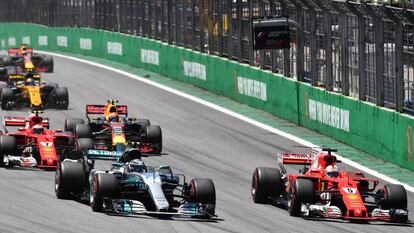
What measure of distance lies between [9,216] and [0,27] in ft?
181

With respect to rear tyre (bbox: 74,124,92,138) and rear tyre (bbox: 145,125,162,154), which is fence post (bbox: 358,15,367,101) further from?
rear tyre (bbox: 74,124,92,138)

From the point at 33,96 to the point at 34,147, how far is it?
12.2 meters

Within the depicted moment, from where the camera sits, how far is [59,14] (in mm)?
68375

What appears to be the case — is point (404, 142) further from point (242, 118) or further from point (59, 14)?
point (59, 14)

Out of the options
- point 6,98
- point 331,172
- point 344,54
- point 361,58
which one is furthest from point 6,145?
point 6,98

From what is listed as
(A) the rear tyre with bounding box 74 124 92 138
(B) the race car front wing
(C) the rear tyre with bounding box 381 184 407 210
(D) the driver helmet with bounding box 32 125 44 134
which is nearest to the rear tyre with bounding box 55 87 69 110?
(A) the rear tyre with bounding box 74 124 92 138

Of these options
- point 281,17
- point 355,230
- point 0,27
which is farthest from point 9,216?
point 0,27

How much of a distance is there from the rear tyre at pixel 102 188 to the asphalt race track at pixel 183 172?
0.22m

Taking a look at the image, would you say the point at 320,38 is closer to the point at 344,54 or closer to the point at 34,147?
the point at 344,54

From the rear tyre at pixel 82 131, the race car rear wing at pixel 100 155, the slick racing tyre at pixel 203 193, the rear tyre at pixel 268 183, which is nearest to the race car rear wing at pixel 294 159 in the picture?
the rear tyre at pixel 268 183

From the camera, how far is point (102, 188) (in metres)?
20.5

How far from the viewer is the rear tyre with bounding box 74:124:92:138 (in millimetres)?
28314

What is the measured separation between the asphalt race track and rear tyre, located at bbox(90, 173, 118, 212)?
22cm

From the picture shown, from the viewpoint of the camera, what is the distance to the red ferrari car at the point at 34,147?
25.9 m
